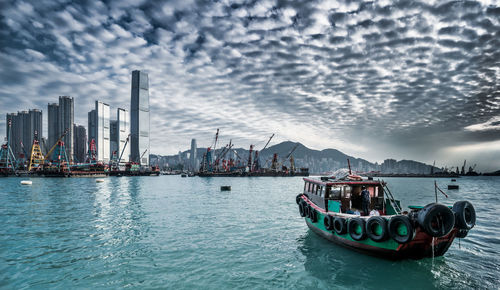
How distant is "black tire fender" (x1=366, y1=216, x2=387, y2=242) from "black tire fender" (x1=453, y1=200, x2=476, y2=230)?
2.94 meters

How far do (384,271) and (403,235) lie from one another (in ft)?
5.97

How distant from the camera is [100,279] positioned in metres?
9.71

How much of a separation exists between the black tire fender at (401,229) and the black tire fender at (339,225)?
2396 mm

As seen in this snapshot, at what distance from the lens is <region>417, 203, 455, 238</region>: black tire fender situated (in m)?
9.37

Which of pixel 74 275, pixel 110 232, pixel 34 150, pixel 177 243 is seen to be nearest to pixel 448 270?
pixel 177 243

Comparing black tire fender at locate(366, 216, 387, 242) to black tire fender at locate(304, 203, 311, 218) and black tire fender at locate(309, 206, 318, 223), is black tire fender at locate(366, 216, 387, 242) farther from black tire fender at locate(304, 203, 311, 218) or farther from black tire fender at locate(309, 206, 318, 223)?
black tire fender at locate(304, 203, 311, 218)

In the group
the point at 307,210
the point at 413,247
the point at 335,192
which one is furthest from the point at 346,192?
the point at 413,247

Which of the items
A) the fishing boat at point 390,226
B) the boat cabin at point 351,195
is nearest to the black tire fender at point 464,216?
the fishing boat at point 390,226

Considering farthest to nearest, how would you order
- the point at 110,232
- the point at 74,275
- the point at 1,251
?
the point at 110,232 < the point at 1,251 < the point at 74,275

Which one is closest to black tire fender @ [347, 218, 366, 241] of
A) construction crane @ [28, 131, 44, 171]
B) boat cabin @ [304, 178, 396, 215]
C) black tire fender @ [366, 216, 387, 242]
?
black tire fender @ [366, 216, 387, 242]

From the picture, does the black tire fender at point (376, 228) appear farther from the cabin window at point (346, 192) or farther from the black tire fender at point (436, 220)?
the cabin window at point (346, 192)

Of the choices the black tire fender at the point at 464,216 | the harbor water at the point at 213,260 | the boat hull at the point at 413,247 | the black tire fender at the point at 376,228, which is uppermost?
the black tire fender at the point at 464,216

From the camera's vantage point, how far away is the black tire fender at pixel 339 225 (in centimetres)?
1213

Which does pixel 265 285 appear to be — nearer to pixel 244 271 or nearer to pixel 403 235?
pixel 244 271
